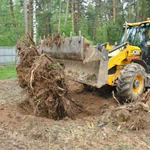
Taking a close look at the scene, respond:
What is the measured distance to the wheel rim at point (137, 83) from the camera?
647cm

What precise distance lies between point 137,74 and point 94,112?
1.42 m

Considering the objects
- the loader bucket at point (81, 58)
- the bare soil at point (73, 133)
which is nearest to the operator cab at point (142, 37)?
the loader bucket at point (81, 58)

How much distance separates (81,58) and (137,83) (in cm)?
165

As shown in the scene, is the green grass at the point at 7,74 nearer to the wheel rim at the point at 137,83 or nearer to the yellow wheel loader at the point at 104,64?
the yellow wheel loader at the point at 104,64

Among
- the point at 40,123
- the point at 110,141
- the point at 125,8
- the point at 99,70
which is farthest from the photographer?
the point at 125,8

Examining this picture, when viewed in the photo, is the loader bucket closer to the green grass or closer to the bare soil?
the bare soil

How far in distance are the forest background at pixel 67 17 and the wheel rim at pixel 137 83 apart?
1508 centimetres

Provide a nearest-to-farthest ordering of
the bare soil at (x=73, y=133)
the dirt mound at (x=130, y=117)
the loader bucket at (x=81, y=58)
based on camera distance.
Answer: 1. the bare soil at (x=73, y=133)
2. the dirt mound at (x=130, y=117)
3. the loader bucket at (x=81, y=58)

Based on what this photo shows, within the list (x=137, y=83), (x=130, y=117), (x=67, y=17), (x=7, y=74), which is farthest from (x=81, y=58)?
(x=67, y=17)

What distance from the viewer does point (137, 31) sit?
7.71 metres

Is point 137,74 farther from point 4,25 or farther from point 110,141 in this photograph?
point 4,25

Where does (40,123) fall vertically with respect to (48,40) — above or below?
below

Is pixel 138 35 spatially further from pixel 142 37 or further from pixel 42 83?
pixel 42 83

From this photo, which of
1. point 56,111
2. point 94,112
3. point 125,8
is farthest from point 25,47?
point 125,8
